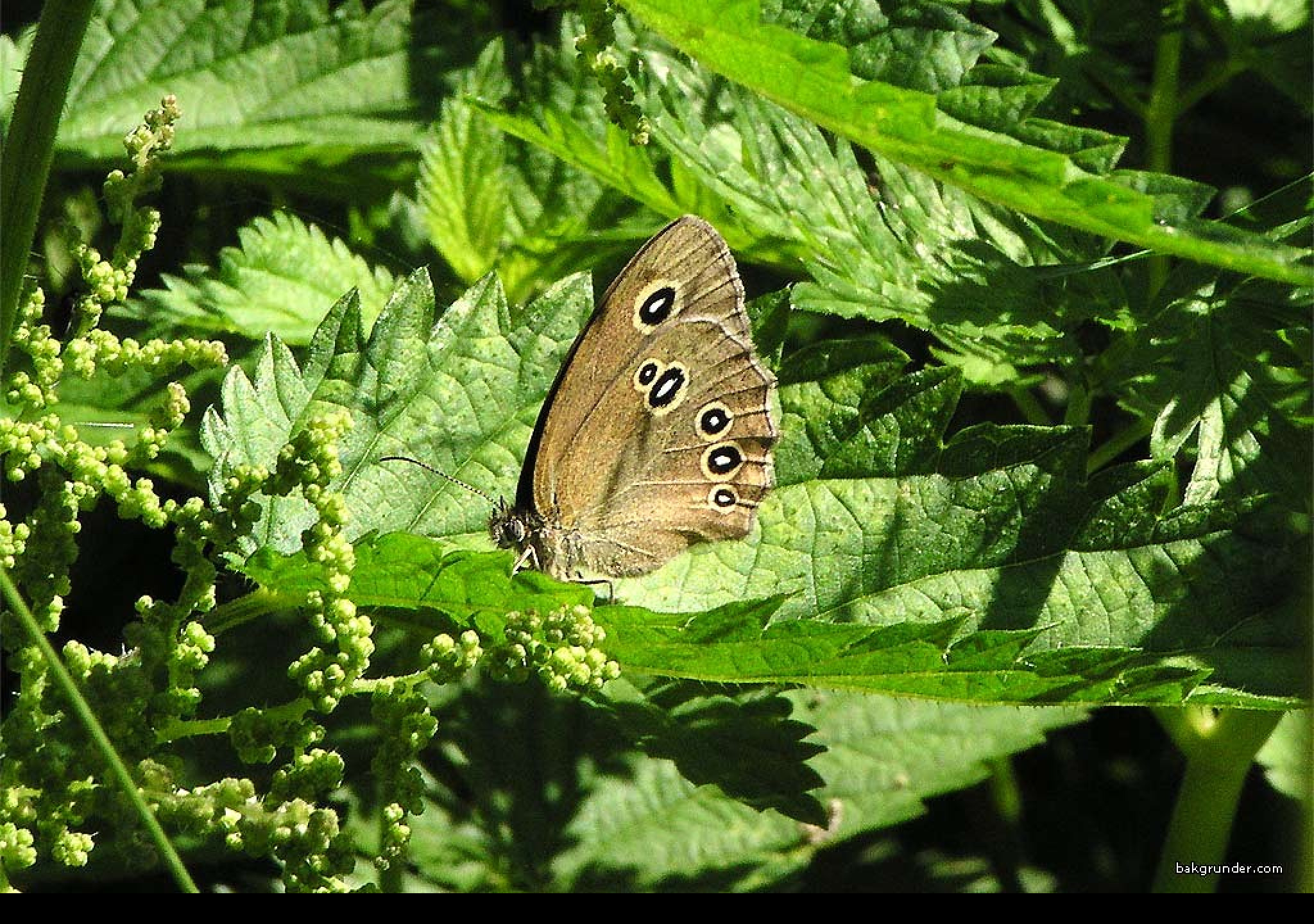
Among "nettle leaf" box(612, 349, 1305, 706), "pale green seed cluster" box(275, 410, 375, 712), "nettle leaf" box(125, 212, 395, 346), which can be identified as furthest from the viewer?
"nettle leaf" box(125, 212, 395, 346)

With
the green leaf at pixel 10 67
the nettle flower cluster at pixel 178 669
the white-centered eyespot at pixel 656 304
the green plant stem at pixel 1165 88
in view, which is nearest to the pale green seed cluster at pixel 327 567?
the nettle flower cluster at pixel 178 669

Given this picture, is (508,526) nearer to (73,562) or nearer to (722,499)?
(722,499)

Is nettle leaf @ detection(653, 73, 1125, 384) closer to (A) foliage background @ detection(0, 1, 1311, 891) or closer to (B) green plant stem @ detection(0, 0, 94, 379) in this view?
(A) foliage background @ detection(0, 1, 1311, 891)

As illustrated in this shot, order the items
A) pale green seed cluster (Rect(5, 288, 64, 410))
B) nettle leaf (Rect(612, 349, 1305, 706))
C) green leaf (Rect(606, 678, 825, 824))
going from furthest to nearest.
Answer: green leaf (Rect(606, 678, 825, 824)) < nettle leaf (Rect(612, 349, 1305, 706)) < pale green seed cluster (Rect(5, 288, 64, 410))

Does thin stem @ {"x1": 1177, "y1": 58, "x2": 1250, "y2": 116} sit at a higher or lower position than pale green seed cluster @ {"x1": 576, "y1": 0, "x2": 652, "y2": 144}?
higher

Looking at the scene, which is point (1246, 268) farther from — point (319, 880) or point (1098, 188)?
point (319, 880)

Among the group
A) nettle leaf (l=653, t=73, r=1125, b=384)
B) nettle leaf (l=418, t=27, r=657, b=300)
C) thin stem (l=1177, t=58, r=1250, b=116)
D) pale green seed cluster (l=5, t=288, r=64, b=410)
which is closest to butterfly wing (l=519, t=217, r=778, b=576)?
nettle leaf (l=653, t=73, r=1125, b=384)

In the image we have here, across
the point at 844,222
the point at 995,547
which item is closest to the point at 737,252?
the point at 844,222

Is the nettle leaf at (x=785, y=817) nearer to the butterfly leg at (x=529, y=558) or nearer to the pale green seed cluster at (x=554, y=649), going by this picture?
the butterfly leg at (x=529, y=558)

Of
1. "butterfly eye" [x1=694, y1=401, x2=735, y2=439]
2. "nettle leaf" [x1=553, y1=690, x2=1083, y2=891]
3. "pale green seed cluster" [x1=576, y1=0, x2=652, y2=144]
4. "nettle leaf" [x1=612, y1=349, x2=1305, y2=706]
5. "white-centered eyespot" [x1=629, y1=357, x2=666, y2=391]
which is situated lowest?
"nettle leaf" [x1=553, y1=690, x2=1083, y2=891]
